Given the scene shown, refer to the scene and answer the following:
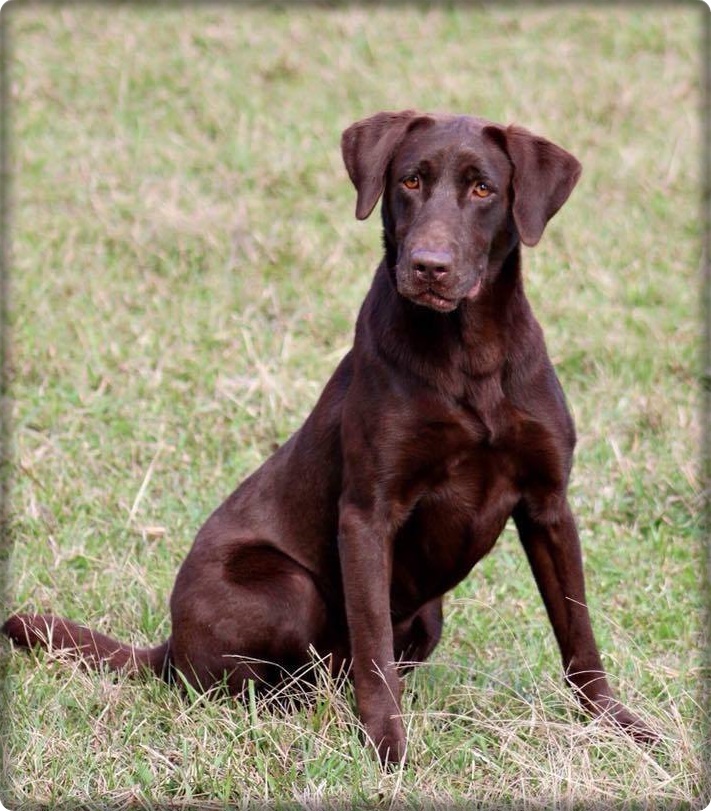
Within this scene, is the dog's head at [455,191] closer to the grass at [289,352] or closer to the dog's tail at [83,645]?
the grass at [289,352]

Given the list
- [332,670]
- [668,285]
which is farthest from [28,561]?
[668,285]

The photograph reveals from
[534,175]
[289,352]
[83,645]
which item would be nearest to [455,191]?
[534,175]

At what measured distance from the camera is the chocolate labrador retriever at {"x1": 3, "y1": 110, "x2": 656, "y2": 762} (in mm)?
3752

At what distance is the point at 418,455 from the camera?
376 cm

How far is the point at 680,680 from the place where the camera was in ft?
14.2

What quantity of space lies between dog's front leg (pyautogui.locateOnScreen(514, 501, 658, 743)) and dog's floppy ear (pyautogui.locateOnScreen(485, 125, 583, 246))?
2.75ft

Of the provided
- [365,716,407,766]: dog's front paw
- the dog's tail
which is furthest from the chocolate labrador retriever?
the dog's tail

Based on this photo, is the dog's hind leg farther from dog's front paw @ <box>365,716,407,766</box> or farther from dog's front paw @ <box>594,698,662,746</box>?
dog's front paw @ <box>594,698,662,746</box>

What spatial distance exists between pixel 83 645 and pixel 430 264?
1724 mm

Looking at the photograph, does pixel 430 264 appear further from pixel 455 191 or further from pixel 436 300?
pixel 455 191

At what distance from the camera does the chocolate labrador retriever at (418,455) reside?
3.75 m

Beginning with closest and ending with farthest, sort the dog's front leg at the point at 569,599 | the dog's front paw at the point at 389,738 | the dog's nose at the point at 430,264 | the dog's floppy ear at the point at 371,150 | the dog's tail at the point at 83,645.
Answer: the dog's nose at the point at 430,264
the dog's front paw at the point at 389,738
the dog's floppy ear at the point at 371,150
the dog's front leg at the point at 569,599
the dog's tail at the point at 83,645

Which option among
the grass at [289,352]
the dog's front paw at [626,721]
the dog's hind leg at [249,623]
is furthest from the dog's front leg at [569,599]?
the dog's hind leg at [249,623]

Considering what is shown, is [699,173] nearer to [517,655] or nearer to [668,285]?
[668,285]
